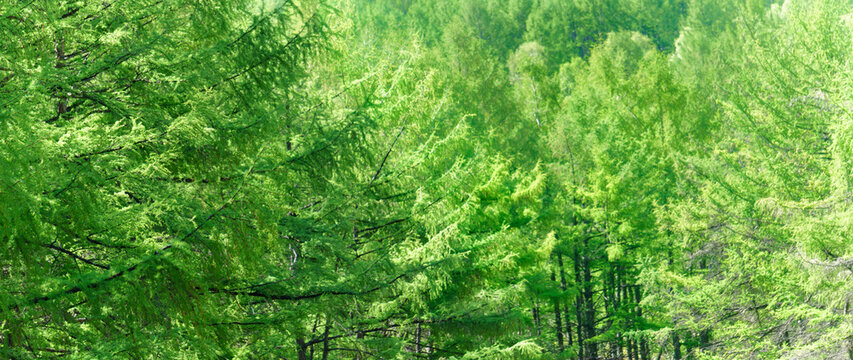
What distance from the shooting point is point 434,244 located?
7863 millimetres

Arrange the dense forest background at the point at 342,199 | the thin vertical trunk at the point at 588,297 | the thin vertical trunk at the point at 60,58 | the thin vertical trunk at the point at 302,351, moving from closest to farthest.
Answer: the dense forest background at the point at 342,199
the thin vertical trunk at the point at 60,58
the thin vertical trunk at the point at 302,351
the thin vertical trunk at the point at 588,297

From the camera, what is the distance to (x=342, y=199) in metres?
5.70

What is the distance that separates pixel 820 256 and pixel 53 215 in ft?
34.3

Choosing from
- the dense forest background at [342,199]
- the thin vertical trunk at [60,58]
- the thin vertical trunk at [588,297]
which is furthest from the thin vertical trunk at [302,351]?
the thin vertical trunk at [588,297]

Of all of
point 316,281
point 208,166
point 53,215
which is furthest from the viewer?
point 316,281

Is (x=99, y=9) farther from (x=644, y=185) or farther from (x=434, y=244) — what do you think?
(x=644, y=185)

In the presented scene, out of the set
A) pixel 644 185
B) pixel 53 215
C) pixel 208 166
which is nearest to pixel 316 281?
pixel 208 166

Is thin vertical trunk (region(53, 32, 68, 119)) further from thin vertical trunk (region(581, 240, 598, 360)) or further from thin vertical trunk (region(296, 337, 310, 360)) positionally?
thin vertical trunk (region(581, 240, 598, 360))

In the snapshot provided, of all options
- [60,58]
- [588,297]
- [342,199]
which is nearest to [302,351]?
[342,199]

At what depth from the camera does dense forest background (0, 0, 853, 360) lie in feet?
11.3

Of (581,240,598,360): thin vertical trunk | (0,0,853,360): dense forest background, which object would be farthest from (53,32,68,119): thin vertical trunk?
(581,240,598,360): thin vertical trunk

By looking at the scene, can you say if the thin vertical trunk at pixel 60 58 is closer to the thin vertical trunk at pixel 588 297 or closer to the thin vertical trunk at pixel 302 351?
the thin vertical trunk at pixel 302 351

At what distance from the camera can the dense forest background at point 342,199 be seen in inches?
135

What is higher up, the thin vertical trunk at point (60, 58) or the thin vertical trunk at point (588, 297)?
the thin vertical trunk at point (588, 297)
